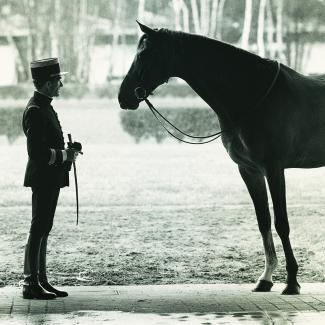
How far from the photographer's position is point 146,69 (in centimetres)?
537

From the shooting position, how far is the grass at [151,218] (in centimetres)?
682

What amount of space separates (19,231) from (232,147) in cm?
385

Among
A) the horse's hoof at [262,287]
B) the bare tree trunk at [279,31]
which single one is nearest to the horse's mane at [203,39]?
the horse's hoof at [262,287]

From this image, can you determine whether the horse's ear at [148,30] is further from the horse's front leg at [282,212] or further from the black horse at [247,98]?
the horse's front leg at [282,212]

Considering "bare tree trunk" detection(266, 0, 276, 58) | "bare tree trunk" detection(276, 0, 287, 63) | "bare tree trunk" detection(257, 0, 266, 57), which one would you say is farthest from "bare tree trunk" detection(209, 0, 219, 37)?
"bare tree trunk" detection(276, 0, 287, 63)

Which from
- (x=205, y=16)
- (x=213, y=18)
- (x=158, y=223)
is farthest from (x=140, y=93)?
(x=205, y=16)

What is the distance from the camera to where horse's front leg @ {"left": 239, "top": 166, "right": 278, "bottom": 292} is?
554cm

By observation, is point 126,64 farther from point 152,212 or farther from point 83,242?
point 83,242

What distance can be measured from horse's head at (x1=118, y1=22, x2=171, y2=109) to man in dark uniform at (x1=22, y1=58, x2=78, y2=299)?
0.45 meters

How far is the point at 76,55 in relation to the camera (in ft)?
57.1

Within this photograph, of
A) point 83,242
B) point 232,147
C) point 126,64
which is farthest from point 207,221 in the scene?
point 126,64

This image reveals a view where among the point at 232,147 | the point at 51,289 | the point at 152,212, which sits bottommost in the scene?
the point at 152,212

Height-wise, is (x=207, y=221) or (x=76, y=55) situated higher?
(x=76, y=55)

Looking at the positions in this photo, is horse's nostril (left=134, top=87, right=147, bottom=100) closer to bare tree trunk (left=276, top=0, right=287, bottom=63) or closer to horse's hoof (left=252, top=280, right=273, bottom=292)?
horse's hoof (left=252, top=280, right=273, bottom=292)
